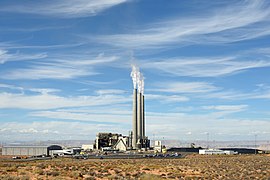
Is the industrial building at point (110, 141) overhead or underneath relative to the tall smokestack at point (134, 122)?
underneath

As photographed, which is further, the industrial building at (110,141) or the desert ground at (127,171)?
the industrial building at (110,141)

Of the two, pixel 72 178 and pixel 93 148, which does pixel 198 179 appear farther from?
pixel 93 148

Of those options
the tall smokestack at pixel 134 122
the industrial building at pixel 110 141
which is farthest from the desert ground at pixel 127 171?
the industrial building at pixel 110 141

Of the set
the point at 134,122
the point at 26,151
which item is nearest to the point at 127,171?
the point at 26,151

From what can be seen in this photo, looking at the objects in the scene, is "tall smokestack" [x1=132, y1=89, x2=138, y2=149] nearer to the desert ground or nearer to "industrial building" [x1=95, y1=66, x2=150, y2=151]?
"industrial building" [x1=95, y1=66, x2=150, y2=151]

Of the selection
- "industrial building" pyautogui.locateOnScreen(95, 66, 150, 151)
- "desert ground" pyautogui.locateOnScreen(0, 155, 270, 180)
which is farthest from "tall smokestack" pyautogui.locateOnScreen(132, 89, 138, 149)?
"desert ground" pyautogui.locateOnScreen(0, 155, 270, 180)

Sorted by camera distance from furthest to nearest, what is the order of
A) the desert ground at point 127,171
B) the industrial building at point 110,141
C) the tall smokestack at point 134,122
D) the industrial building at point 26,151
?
the industrial building at point 110,141 → the tall smokestack at point 134,122 → the industrial building at point 26,151 → the desert ground at point 127,171

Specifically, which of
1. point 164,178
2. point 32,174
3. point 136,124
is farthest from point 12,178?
point 136,124

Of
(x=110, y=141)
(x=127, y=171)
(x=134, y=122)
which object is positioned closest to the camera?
(x=127, y=171)

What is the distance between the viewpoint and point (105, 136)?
148m

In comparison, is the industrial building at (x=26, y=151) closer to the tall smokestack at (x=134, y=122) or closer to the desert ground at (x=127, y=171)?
the tall smokestack at (x=134, y=122)

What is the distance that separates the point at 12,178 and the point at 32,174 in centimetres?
530

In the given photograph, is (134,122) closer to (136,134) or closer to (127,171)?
(136,134)

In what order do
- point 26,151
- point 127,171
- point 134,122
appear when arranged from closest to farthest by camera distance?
point 127,171 → point 26,151 → point 134,122
